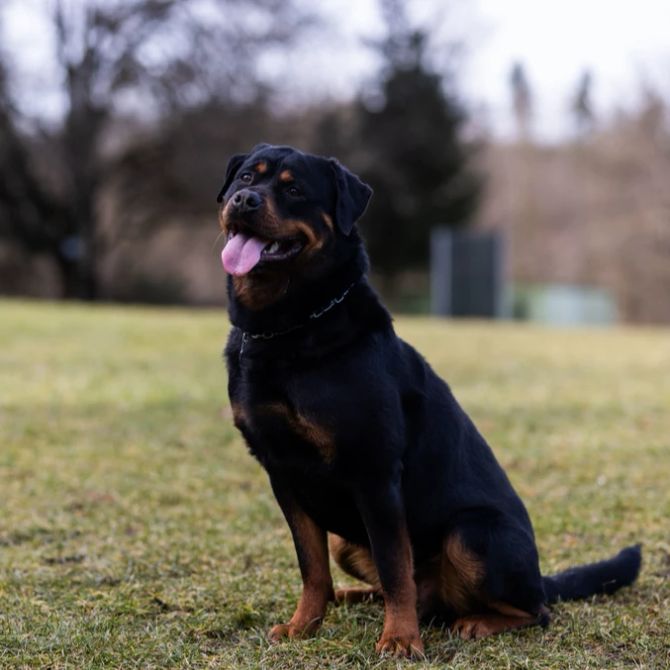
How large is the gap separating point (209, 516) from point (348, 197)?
105 inches

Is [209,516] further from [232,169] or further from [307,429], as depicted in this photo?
[307,429]

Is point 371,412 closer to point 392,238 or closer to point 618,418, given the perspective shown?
point 618,418

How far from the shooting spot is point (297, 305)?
11.4 feet

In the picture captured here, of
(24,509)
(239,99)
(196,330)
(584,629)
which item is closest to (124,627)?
(584,629)

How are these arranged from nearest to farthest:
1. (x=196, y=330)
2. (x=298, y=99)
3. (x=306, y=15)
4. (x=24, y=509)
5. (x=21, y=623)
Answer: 1. (x=21, y=623)
2. (x=24, y=509)
3. (x=196, y=330)
4. (x=306, y=15)
5. (x=298, y=99)

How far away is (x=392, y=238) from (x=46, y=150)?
13.0m

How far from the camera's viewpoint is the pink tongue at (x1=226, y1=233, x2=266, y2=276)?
3414mm

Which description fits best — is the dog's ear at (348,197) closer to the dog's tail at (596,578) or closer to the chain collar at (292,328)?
the chain collar at (292,328)

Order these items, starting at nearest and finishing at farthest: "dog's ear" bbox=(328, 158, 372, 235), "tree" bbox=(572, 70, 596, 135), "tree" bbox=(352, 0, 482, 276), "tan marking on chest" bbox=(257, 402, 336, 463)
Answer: "tan marking on chest" bbox=(257, 402, 336, 463), "dog's ear" bbox=(328, 158, 372, 235), "tree" bbox=(352, 0, 482, 276), "tree" bbox=(572, 70, 596, 135)

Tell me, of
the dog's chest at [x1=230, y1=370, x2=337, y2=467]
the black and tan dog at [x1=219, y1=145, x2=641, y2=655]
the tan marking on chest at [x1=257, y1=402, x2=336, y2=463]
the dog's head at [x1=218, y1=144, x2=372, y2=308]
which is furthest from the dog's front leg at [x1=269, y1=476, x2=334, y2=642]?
the dog's head at [x1=218, y1=144, x2=372, y2=308]

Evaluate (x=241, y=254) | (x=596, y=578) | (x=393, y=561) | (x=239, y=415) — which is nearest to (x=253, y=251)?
(x=241, y=254)

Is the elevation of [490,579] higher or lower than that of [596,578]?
higher

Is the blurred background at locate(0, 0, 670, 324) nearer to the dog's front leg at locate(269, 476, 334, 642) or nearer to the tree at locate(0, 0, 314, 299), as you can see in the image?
the tree at locate(0, 0, 314, 299)

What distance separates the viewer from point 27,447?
7168 millimetres
